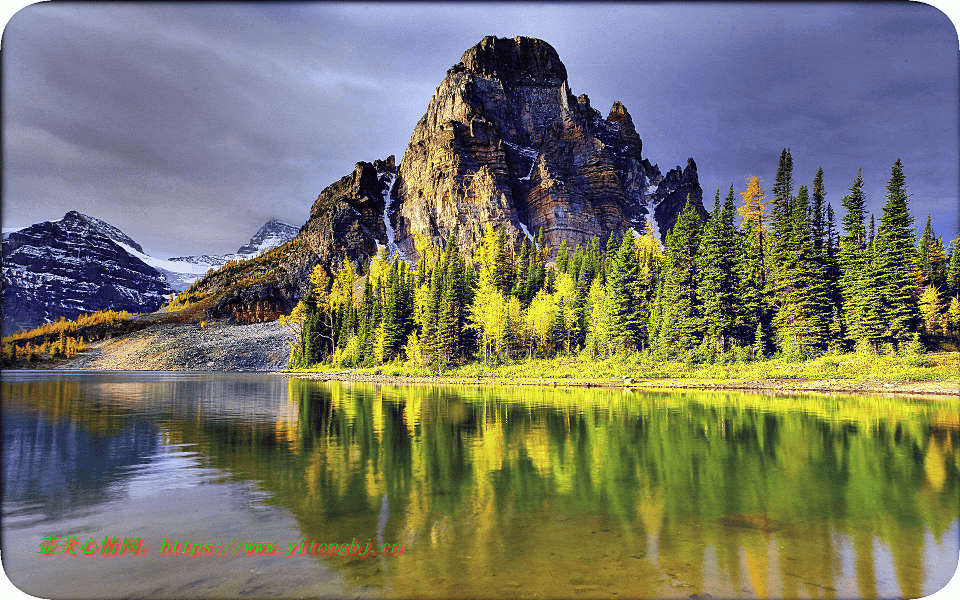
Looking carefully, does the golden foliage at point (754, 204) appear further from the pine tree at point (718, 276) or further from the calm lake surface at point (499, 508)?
the calm lake surface at point (499, 508)

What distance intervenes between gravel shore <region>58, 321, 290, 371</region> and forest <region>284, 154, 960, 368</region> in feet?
284

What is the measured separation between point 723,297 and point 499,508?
54.9 meters

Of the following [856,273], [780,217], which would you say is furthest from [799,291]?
[780,217]

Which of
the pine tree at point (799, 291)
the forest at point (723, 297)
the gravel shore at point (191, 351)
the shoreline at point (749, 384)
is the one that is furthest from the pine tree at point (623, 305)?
the gravel shore at point (191, 351)

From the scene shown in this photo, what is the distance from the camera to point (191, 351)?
6526 inches

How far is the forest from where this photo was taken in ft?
152

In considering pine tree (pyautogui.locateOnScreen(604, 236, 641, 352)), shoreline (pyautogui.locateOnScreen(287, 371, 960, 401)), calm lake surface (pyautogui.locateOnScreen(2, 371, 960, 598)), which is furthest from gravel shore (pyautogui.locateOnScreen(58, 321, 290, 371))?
calm lake surface (pyautogui.locateOnScreen(2, 371, 960, 598))

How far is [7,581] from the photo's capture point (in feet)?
21.1

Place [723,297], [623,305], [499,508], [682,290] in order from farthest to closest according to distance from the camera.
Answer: [623,305]
[682,290]
[723,297]
[499,508]

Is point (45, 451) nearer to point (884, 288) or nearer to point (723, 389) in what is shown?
point (723, 389)

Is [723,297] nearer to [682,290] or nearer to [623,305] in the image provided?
[682,290]

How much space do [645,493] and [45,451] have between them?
21.4m

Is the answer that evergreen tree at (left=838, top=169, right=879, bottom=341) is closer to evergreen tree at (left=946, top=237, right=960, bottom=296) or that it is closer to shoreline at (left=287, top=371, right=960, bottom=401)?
shoreline at (left=287, top=371, right=960, bottom=401)

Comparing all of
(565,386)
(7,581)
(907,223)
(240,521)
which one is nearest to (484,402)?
(565,386)
